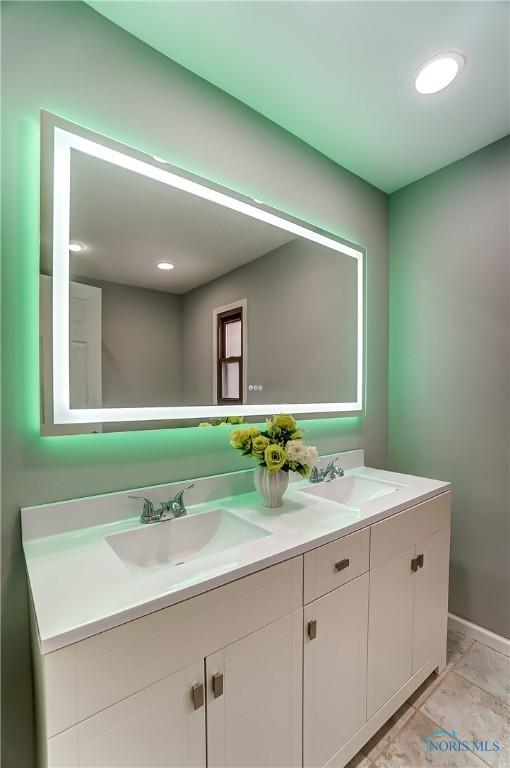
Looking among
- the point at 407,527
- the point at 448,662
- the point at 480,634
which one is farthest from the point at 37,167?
the point at 480,634

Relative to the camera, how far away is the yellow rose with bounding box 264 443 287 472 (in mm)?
1234

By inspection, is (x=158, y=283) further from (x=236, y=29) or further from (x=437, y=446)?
(x=437, y=446)

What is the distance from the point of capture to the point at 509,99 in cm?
144

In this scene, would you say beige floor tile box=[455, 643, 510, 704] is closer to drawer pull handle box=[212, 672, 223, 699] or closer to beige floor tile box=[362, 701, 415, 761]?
beige floor tile box=[362, 701, 415, 761]

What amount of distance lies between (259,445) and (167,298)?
26.2 inches

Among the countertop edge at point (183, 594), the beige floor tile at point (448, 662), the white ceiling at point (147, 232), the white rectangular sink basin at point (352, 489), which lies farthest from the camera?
the white rectangular sink basin at point (352, 489)

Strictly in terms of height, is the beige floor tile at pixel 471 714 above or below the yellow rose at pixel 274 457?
below

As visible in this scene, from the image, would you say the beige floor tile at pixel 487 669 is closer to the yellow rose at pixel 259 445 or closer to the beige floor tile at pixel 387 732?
the beige floor tile at pixel 387 732

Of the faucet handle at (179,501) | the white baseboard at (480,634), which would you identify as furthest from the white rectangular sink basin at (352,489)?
the white baseboard at (480,634)

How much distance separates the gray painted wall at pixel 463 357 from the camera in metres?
1.69

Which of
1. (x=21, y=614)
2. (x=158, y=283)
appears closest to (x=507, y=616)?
(x=21, y=614)

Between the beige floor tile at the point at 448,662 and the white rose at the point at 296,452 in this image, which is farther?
the beige floor tile at the point at 448,662

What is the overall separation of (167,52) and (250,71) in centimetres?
31

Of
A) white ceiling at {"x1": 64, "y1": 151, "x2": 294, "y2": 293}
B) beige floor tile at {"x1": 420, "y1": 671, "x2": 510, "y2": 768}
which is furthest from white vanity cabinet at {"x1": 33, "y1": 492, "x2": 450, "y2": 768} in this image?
white ceiling at {"x1": 64, "y1": 151, "x2": 294, "y2": 293}
